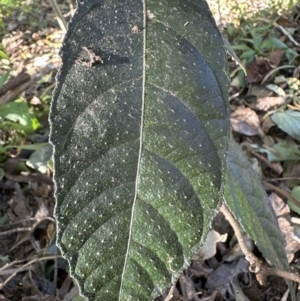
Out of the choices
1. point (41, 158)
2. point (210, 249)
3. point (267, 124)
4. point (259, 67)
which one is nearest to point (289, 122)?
point (267, 124)

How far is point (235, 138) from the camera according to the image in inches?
50.8

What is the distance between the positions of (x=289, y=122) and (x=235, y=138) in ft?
0.51

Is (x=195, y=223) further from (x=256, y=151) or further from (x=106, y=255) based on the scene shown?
(x=256, y=151)

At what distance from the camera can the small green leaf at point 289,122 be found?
1.20 metres

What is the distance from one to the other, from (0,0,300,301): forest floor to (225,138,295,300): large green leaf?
0.14m

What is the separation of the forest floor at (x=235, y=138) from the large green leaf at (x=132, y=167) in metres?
0.35

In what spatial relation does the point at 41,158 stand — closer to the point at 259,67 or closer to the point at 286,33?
the point at 259,67

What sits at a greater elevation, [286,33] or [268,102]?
[286,33]

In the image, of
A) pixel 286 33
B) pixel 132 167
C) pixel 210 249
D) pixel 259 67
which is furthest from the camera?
pixel 286 33

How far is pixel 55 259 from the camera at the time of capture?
1.00 metres

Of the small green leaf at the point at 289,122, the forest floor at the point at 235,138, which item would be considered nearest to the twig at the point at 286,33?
the forest floor at the point at 235,138

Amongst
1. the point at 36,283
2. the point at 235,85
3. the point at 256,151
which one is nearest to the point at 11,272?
the point at 36,283

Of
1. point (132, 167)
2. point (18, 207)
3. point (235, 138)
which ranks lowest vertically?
point (18, 207)

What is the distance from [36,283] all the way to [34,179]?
0.96 feet
